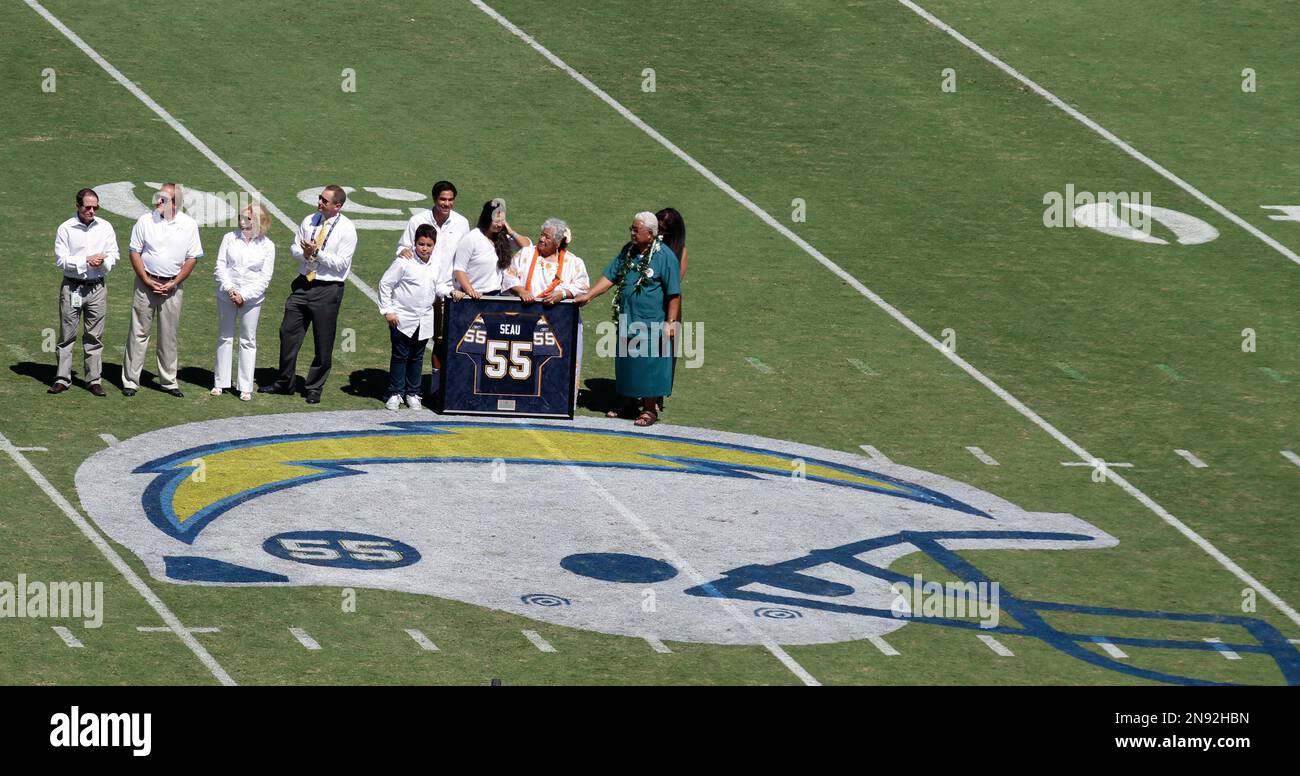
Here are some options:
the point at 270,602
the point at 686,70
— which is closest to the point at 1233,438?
the point at 270,602

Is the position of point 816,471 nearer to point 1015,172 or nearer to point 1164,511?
point 1164,511

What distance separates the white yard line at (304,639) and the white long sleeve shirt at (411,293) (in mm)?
5247

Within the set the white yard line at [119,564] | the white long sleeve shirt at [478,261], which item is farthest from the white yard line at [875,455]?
the white yard line at [119,564]

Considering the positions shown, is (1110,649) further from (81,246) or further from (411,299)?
(81,246)

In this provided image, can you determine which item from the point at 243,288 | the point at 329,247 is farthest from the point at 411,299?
the point at 243,288

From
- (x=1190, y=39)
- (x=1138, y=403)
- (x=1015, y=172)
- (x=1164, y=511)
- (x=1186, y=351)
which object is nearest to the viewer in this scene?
(x=1164, y=511)

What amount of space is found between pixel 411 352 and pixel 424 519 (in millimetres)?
3108

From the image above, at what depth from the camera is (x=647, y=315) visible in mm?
18359

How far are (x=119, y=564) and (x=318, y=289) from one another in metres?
4.84

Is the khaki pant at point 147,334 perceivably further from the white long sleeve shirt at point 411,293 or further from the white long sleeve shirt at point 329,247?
the white long sleeve shirt at point 411,293

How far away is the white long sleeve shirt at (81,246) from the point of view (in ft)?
58.1

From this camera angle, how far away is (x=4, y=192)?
74.4 feet

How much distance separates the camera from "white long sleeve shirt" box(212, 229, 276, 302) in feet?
59.6

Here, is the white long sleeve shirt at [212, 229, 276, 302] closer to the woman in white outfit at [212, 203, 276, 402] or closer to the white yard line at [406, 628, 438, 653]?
the woman in white outfit at [212, 203, 276, 402]
